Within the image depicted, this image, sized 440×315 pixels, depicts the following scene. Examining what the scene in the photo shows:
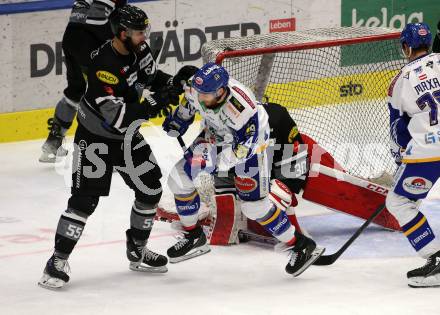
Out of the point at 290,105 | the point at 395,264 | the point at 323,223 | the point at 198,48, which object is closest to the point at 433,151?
the point at 395,264

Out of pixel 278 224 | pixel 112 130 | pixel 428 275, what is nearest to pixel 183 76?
pixel 112 130

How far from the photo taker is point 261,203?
5434mm

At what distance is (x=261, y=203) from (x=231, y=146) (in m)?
0.30

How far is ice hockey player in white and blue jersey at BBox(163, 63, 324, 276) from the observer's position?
531 centimetres

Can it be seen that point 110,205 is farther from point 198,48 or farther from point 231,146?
point 198,48

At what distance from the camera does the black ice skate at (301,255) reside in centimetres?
550

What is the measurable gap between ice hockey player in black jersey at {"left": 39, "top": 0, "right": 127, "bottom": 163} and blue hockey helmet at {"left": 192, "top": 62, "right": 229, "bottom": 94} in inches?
80.4

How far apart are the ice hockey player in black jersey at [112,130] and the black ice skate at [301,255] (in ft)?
2.27

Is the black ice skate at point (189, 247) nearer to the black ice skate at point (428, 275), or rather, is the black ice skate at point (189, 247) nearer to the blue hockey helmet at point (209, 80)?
the blue hockey helmet at point (209, 80)

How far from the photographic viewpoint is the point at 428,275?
5.30 m

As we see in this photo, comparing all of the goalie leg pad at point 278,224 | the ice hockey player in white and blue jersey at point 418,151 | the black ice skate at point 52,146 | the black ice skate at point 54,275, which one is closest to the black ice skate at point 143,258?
the black ice skate at point 54,275

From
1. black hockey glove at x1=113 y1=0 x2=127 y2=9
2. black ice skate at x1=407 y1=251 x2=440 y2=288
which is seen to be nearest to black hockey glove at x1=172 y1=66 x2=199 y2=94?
black ice skate at x1=407 y1=251 x2=440 y2=288

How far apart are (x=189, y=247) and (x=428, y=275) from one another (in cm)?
115

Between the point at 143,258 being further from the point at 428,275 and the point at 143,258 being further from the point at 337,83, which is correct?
the point at 337,83
